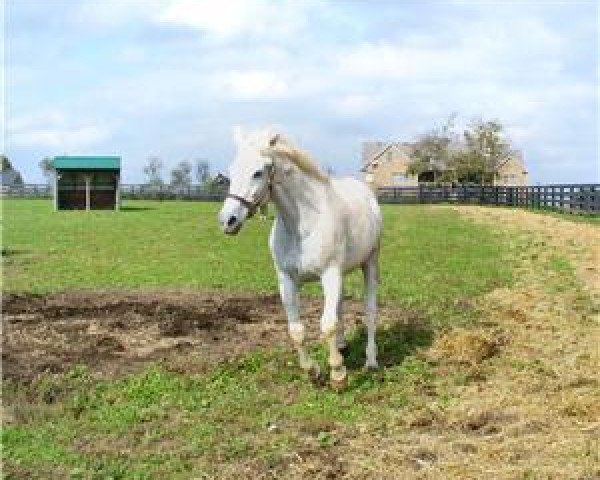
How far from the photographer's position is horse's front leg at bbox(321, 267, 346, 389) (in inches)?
302

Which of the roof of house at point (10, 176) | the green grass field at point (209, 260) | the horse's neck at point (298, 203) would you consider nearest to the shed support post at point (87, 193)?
the green grass field at point (209, 260)

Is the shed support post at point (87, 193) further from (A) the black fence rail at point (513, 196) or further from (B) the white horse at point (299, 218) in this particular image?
(B) the white horse at point (299, 218)

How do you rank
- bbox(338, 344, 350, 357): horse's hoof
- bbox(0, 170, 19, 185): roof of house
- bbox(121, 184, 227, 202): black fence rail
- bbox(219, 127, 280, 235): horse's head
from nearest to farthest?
bbox(219, 127, 280, 235): horse's head, bbox(338, 344, 350, 357): horse's hoof, bbox(121, 184, 227, 202): black fence rail, bbox(0, 170, 19, 185): roof of house

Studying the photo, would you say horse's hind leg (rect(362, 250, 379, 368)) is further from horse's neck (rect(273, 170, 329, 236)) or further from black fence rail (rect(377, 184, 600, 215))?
black fence rail (rect(377, 184, 600, 215))

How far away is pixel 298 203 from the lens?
7.81 meters

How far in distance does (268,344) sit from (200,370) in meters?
1.37

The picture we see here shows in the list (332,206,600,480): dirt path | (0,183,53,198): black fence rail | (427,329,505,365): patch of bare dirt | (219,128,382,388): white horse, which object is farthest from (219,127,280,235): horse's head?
(0,183,53,198): black fence rail

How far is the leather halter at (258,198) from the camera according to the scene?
7.16m

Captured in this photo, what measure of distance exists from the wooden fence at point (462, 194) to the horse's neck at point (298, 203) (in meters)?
32.5

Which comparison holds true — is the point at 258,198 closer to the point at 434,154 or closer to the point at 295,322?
the point at 295,322

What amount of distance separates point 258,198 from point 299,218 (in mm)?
588

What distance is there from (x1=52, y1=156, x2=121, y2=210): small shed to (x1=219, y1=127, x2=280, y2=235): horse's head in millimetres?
37933

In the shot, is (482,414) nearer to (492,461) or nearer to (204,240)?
(492,461)

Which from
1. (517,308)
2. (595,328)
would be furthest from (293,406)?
(517,308)
